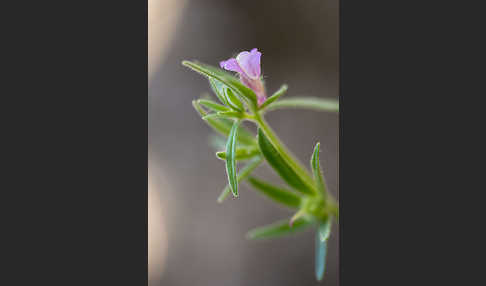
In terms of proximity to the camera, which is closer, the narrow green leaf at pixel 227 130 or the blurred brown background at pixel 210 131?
the narrow green leaf at pixel 227 130

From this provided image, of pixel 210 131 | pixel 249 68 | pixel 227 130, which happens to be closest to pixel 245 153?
pixel 227 130

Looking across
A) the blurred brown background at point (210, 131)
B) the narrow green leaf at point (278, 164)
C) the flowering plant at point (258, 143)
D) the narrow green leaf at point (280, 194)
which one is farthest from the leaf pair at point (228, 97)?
the blurred brown background at point (210, 131)

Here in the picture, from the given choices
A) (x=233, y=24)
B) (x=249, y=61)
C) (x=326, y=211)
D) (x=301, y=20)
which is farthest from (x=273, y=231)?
(x=233, y=24)

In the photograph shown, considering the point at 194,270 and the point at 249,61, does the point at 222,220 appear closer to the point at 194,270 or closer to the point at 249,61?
the point at 194,270

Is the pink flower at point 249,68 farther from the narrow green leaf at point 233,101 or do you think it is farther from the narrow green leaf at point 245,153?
the narrow green leaf at point 245,153

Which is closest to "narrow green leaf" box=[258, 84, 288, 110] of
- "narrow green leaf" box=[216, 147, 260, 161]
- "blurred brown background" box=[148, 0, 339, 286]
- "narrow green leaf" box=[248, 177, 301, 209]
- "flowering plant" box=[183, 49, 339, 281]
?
"flowering plant" box=[183, 49, 339, 281]

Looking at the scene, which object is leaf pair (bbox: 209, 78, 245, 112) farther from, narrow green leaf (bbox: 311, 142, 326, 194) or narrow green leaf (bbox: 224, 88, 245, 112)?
narrow green leaf (bbox: 311, 142, 326, 194)
